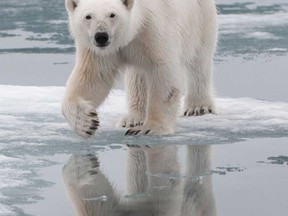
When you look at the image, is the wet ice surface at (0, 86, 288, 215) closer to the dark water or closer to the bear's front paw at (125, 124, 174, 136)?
the bear's front paw at (125, 124, 174, 136)

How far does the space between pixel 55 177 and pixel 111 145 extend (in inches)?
34.5

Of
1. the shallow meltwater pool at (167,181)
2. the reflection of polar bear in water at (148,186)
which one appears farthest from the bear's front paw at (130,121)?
the reflection of polar bear in water at (148,186)

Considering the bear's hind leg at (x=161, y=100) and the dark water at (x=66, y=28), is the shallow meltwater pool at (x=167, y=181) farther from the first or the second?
the dark water at (x=66, y=28)

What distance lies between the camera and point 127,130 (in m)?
5.94

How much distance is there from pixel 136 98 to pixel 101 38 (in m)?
1.10

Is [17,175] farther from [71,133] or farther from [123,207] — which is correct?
[71,133]

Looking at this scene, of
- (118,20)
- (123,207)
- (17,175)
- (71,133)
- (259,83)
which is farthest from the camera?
(259,83)

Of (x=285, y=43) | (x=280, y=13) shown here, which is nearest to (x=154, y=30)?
(x=285, y=43)

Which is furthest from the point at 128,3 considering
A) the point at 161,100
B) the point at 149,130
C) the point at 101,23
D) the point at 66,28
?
the point at 66,28

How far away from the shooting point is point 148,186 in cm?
449

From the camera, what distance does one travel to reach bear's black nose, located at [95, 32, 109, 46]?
538 centimetres

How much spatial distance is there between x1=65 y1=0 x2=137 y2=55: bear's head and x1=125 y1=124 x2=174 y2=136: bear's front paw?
1.73ft

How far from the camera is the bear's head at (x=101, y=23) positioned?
540 cm

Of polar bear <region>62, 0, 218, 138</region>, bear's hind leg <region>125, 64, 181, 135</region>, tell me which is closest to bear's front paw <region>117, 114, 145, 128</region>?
polar bear <region>62, 0, 218, 138</region>
